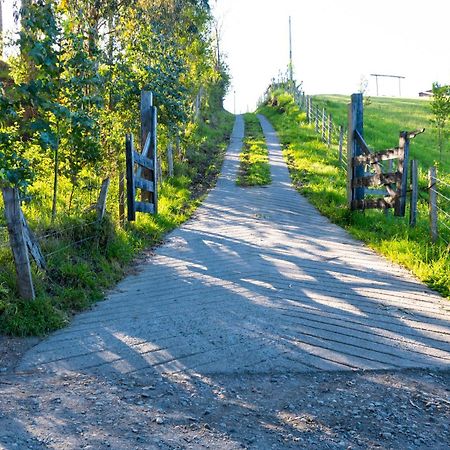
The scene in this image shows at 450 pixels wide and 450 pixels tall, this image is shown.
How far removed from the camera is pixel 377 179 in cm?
927

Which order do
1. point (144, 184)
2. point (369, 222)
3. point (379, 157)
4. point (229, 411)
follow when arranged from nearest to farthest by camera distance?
point (229, 411)
point (144, 184)
point (379, 157)
point (369, 222)

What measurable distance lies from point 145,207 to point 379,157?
409cm

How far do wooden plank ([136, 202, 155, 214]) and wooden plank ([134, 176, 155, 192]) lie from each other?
26cm

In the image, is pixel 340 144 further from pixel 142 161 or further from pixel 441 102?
pixel 142 161

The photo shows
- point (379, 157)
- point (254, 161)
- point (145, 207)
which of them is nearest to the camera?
point (145, 207)

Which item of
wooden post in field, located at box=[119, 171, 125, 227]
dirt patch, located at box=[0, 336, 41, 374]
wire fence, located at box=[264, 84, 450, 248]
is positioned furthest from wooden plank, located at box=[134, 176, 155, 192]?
wire fence, located at box=[264, 84, 450, 248]

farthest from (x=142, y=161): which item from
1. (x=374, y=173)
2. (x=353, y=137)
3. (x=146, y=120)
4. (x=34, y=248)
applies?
(x=374, y=173)

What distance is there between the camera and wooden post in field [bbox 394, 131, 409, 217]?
27.7 ft

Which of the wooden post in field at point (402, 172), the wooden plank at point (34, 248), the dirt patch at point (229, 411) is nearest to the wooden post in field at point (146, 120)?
the wooden plank at point (34, 248)

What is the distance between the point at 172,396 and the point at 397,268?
4.39 m

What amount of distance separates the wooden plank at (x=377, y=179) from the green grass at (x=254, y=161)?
5342 mm

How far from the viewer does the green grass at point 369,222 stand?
6.73 meters

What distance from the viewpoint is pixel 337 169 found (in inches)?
631

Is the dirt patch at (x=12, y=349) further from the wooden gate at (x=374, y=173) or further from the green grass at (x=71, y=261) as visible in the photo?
the wooden gate at (x=374, y=173)
